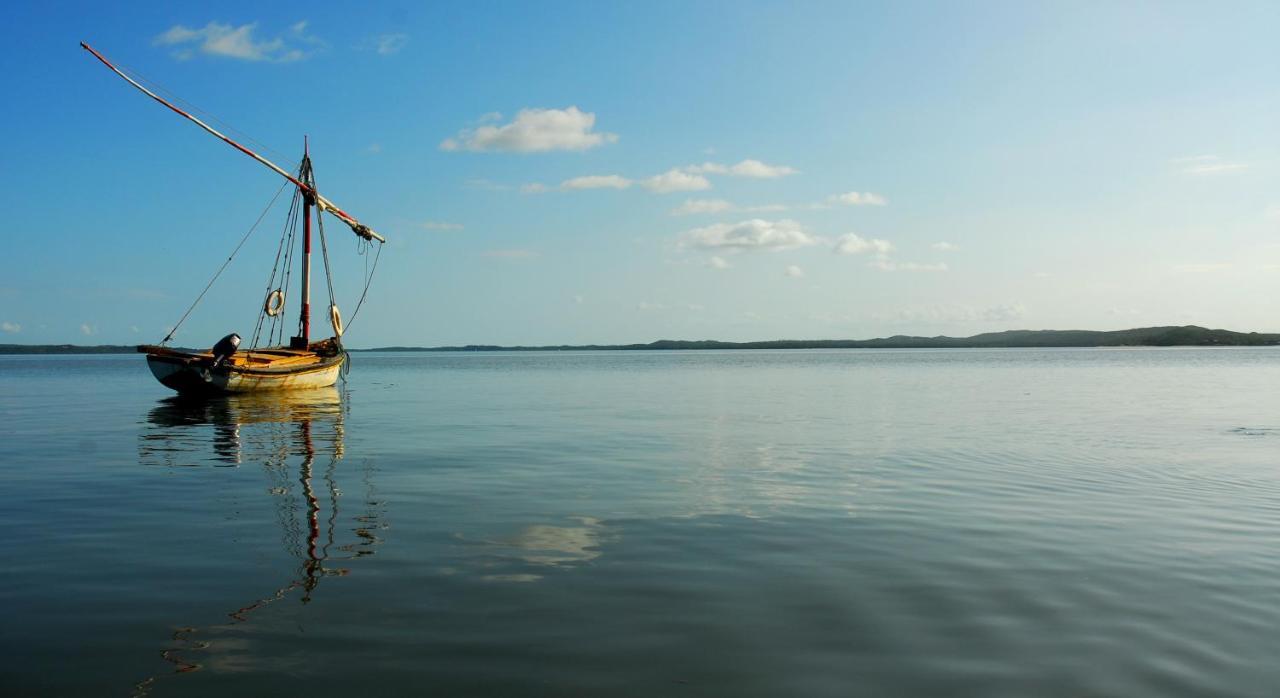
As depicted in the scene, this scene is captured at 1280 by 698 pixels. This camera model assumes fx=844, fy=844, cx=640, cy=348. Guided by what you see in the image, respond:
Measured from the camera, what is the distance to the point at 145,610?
7266 millimetres

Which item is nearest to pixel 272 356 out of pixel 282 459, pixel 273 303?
pixel 273 303

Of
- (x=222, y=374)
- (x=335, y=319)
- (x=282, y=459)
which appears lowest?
(x=282, y=459)

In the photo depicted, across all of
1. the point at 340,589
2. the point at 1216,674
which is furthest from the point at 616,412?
the point at 1216,674

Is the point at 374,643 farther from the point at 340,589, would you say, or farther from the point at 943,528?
the point at 943,528

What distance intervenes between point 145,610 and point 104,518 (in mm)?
5415

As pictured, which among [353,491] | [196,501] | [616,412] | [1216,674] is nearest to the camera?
[1216,674]

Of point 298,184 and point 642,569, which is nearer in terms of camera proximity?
point 642,569

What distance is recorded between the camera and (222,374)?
124 ft

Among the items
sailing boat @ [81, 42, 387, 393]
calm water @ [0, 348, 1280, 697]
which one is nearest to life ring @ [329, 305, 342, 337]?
sailing boat @ [81, 42, 387, 393]

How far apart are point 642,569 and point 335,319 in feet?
149

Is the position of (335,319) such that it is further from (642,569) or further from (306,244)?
(642,569)

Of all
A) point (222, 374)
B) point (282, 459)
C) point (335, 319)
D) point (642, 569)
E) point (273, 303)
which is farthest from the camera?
point (335, 319)

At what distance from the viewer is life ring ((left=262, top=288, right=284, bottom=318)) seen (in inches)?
1850

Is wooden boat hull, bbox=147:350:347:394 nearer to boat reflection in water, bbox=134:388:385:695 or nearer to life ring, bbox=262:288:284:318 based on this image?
boat reflection in water, bbox=134:388:385:695
